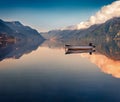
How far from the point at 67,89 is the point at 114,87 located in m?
6.41

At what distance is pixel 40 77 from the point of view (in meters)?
39.0

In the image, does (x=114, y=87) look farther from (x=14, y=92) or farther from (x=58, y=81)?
(x=14, y=92)

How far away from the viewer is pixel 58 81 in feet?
117

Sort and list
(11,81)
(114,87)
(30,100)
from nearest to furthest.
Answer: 1. (30,100)
2. (114,87)
3. (11,81)

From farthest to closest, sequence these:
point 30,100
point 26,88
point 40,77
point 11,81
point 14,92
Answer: point 40,77
point 11,81
point 26,88
point 14,92
point 30,100

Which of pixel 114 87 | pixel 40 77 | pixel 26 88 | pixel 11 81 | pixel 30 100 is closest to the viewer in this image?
pixel 30 100

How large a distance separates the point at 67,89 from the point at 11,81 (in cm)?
865

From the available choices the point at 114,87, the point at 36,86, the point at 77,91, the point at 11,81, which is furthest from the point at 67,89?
the point at 11,81

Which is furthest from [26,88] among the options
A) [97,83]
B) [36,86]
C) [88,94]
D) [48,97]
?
[97,83]

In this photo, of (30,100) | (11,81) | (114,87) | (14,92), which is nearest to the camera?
(30,100)

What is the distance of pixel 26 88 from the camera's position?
3058 cm

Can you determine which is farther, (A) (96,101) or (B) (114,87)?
(B) (114,87)

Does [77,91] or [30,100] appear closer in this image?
[30,100]

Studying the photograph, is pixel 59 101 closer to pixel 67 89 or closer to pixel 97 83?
pixel 67 89
